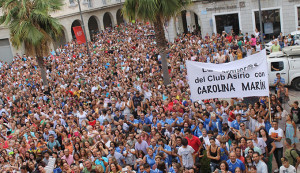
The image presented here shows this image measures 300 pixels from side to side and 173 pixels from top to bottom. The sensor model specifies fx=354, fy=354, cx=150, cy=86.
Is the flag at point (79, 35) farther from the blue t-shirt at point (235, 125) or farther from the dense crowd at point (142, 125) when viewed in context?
the blue t-shirt at point (235, 125)

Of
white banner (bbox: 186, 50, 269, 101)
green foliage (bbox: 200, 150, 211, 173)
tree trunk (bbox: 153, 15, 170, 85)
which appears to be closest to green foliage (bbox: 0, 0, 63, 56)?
tree trunk (bbox: 153, 15, 170, 85)

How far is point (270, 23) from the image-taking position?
2428 cm

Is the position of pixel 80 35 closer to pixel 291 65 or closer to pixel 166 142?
pixel 291 65

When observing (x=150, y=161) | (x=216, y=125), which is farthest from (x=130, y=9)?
(x=150, y=161)

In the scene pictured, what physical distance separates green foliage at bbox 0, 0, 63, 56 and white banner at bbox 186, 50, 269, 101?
1127 cm

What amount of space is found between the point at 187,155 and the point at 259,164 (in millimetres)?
1728

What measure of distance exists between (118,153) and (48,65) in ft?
54.5

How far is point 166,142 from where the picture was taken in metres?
9.44

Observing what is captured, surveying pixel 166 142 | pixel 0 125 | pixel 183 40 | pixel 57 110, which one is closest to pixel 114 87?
pixel 57 110

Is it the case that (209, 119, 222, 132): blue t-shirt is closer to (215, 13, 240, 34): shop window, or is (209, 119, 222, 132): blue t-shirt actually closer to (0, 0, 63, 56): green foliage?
(0, 0, 63, 56): green foliage

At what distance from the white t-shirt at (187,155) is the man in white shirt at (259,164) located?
62.4 inches

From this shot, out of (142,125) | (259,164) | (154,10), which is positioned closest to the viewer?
(259,164)

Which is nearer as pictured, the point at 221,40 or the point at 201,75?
the point at 201,75

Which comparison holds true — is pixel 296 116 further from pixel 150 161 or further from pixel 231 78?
pixel 150 161
